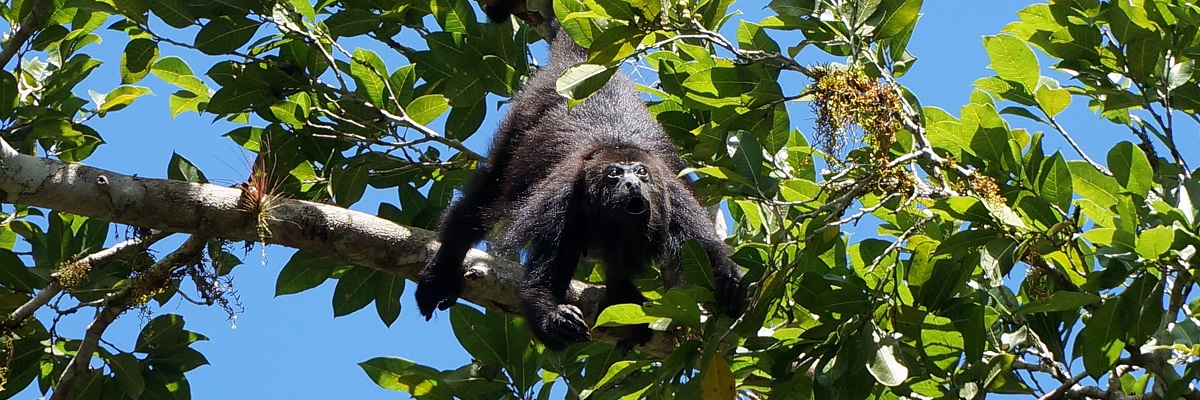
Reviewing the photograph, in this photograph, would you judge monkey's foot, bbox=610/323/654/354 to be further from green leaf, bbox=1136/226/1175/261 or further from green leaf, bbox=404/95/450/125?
green leaf, bbox=1136/226/1175/261

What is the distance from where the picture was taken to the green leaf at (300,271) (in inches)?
199

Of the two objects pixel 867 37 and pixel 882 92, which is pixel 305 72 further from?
pixel 882 92

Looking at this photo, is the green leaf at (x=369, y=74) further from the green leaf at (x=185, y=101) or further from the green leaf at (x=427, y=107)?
the green leaf at (x=185, y=101)

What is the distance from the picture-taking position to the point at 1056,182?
10.6ft

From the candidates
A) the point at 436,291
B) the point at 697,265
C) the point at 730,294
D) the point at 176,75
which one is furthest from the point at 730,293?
the point at 176,75

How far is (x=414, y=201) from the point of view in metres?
5.69

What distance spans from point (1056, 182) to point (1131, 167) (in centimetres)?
20

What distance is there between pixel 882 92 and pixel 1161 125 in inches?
43.5

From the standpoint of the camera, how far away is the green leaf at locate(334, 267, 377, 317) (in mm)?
5207

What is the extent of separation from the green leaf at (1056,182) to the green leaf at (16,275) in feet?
13.2

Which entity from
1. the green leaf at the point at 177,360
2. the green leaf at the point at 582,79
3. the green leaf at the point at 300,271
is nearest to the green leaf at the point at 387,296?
the green leaf at the point at 300,271

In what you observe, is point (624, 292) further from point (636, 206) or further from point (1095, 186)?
point (1095, 186)

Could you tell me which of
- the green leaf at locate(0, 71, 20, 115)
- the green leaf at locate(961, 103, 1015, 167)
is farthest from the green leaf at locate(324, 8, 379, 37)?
the green leaf at locate(961, 103, 1015, 167)

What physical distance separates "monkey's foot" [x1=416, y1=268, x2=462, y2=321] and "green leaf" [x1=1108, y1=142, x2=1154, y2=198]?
2.53 meters
